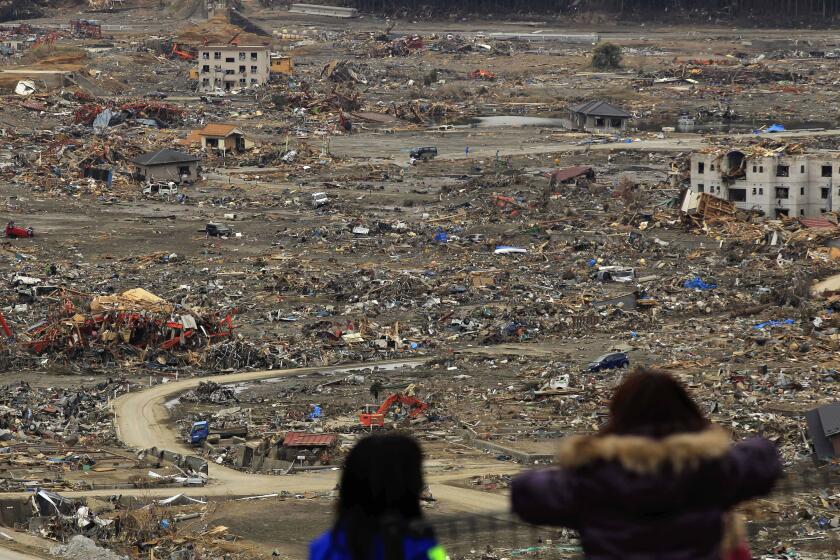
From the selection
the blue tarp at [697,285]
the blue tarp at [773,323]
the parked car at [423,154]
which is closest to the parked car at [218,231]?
the blue tarp at [697,285]

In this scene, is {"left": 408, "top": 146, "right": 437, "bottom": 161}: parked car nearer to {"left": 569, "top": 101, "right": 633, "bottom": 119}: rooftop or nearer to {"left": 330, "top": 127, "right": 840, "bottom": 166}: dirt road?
{"left": 330, "top": 127, "right": 840, "bottom": 166}: dirt road

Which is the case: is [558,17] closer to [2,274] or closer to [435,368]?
[2,274]

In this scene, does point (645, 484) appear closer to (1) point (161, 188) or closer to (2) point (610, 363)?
(2) point (610, 363)

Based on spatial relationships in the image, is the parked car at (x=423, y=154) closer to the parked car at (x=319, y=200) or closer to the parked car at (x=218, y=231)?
the parked car at (x=319, y=200)

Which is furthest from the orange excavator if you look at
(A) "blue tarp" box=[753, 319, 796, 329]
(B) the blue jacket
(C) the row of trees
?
(B) the blue jacket

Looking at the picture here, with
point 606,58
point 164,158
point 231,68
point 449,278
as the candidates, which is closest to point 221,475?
point 449,278
